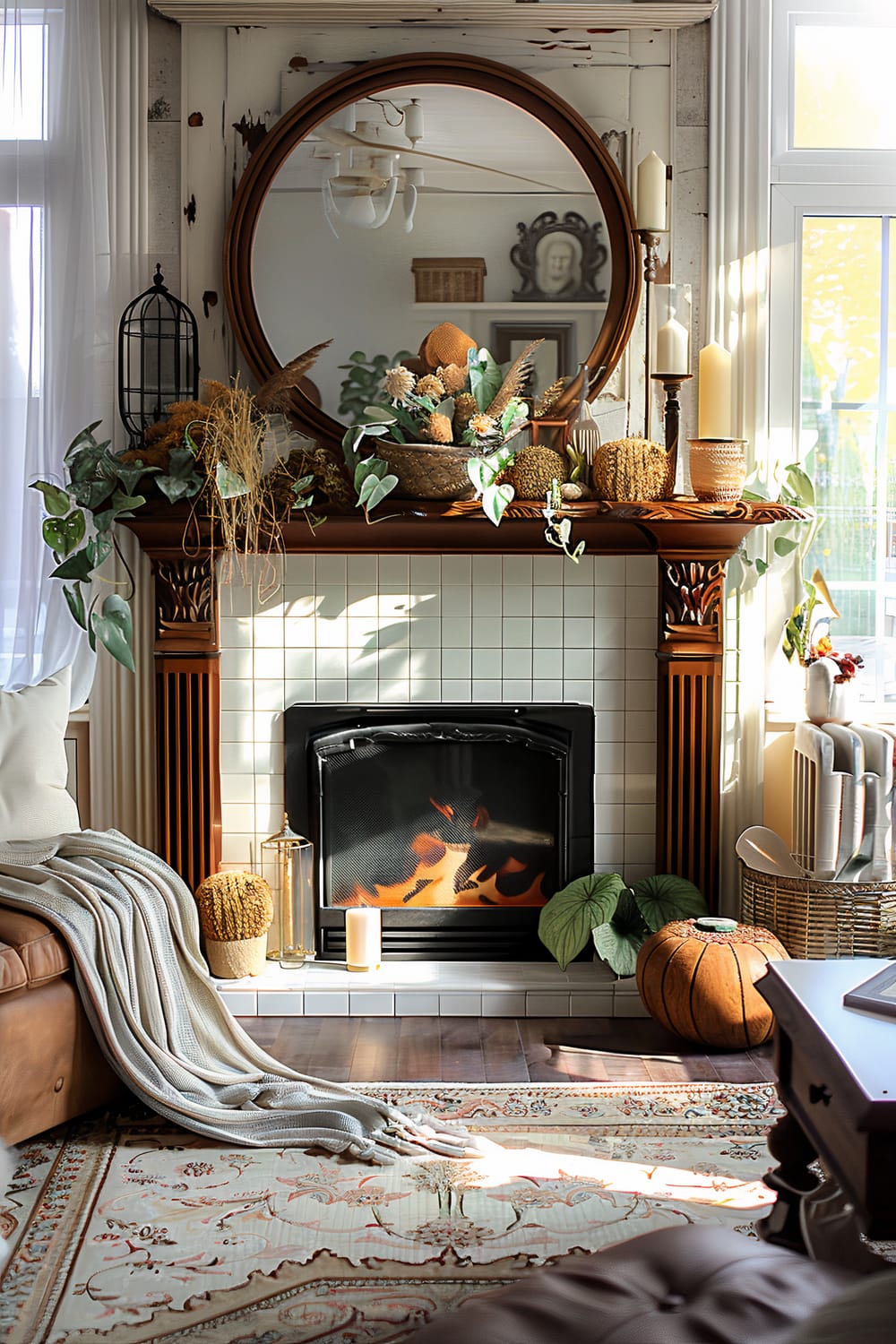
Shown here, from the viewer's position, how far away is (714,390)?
11.0ft

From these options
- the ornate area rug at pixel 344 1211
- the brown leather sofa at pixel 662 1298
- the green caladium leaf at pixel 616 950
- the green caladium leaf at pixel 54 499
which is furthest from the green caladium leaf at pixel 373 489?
the brown leather sofa at pixel 662 1298

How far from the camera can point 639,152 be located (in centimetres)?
348

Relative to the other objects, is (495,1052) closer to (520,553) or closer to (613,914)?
(613,914)

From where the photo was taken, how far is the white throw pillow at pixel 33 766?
2.91 meters

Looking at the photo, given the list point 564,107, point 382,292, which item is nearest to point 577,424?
point 382,292

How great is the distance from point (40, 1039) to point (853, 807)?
2.04m

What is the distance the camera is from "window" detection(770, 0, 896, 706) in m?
3.54

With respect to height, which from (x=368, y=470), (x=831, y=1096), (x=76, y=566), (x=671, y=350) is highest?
(x=671, y=350)

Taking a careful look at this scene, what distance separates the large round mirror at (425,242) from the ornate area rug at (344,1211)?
1890mm

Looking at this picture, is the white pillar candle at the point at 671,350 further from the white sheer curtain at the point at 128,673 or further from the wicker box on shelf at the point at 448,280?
the white sheer curtain at the point at 128,673

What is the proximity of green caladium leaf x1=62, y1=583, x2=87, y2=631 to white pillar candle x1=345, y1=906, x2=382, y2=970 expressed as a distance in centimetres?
107

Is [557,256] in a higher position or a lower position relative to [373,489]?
higher

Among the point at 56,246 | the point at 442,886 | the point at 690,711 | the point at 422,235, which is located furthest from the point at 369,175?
the point at 442,886

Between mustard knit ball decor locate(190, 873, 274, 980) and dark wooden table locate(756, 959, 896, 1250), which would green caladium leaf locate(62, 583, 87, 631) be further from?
dark wooden table locate(756, 959, 896, 1250)
